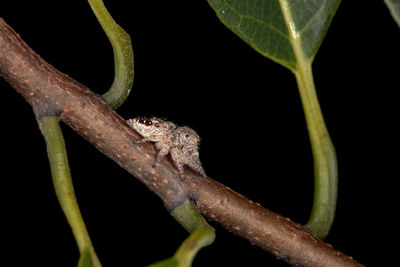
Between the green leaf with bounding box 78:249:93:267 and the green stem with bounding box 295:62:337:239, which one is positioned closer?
the green leaf with bounding box 78:249:93:267

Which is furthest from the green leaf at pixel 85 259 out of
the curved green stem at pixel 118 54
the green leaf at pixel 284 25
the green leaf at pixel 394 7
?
the green leaf at pixel 394 7

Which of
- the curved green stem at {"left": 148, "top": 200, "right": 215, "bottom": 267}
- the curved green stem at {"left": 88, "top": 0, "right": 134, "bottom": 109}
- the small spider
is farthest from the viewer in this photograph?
the small spider

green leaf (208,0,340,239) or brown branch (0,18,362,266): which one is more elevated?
green leaf (208,0,340,239)

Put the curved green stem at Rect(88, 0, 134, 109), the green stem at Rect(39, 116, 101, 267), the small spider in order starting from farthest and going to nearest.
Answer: the small spider, the curved green stem at Rect(88, 0, 134, 109), the green stem at Rect(39, 116, 101, 267)

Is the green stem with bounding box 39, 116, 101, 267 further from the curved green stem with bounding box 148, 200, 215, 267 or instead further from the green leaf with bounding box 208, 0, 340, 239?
the green leaf with bounding box 208, 0, 340, 239

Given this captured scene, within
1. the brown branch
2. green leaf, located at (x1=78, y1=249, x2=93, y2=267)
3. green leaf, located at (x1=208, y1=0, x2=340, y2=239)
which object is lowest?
green leaf, located at (x1=78, y1=249, x2=93, y2=267)

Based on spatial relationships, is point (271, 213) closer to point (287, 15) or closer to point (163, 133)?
point (163, 133)

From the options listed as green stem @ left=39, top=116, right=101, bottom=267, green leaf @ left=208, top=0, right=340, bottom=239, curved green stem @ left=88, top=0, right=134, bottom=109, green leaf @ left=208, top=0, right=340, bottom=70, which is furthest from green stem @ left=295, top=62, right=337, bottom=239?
green stem @ left=39, top=116, right=101, bottom=267

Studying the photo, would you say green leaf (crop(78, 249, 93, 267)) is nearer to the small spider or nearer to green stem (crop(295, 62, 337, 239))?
the small spider

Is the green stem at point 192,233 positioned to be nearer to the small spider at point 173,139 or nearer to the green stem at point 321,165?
the small spider at point 173,139
